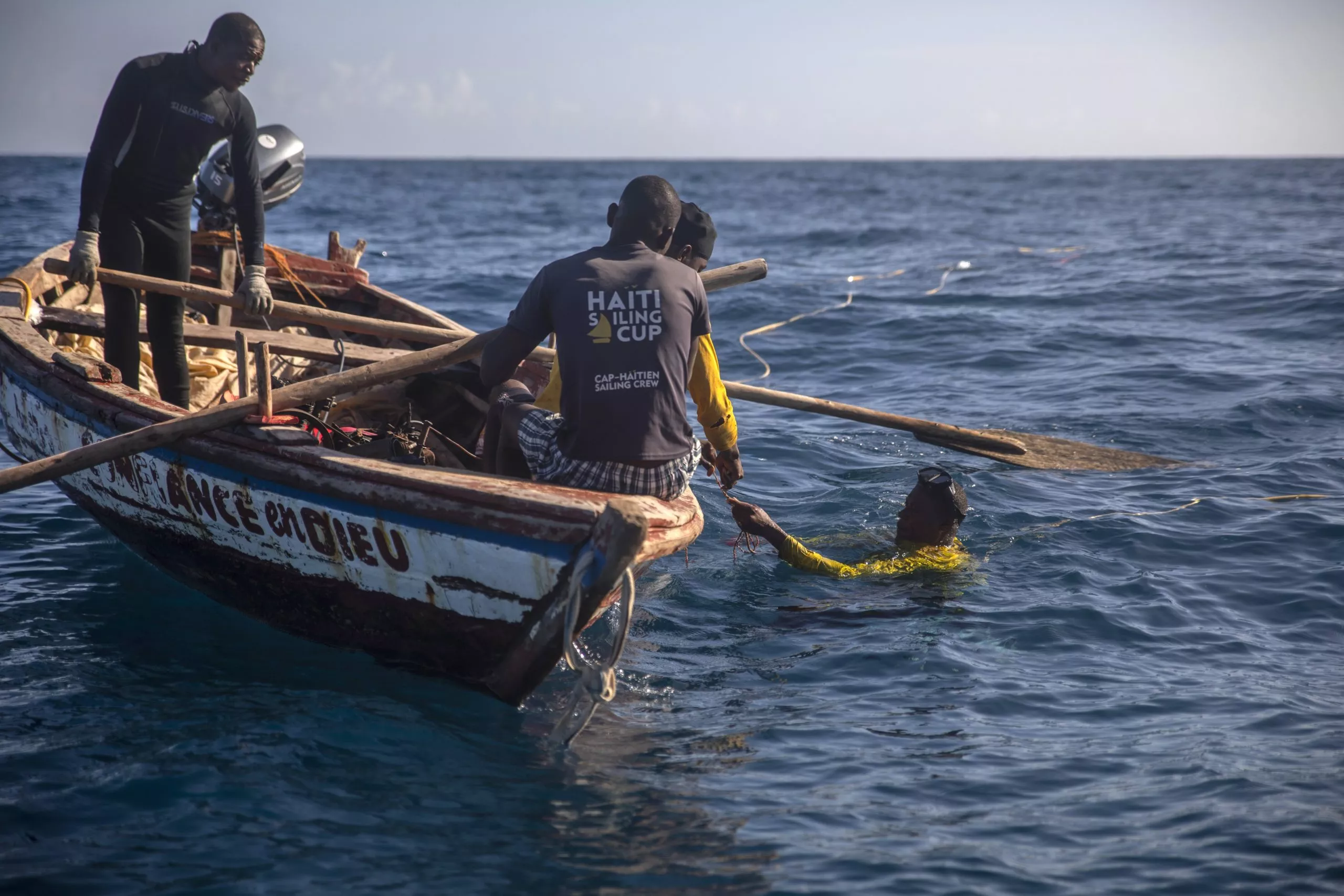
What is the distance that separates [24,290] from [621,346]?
488 centimetres

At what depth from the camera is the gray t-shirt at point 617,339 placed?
411 centimetres

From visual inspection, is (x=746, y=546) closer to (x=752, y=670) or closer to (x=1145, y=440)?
(x=752, y=670)

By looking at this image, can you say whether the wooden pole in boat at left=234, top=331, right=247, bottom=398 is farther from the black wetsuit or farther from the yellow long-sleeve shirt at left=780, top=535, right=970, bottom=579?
the yellow long-sleeve shirt at left=780, top=535, right=970, bottom=579

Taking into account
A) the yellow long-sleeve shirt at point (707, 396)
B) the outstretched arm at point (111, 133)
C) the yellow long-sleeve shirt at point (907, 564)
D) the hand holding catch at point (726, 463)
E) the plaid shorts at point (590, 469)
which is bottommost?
the yellow long-sleeve shirt at point (907, 564)

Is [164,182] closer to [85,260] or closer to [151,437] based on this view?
[85,260]

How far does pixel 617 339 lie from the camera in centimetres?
412

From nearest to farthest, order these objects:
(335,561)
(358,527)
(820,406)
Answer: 1. (358,527)
2. (335,561)
3. (820,406)

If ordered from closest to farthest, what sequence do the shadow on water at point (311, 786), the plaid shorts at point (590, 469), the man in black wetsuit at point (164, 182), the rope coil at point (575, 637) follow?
the shadow on water at point (311, 786), the rope coil at point (575, 637), the plaid shorts at point (590, 469), the man in black wetsuit at point (164, 182)

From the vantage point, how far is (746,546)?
643 cm

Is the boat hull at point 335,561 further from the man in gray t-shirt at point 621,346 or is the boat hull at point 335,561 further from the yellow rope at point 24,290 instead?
the yellow rope at point 24,290

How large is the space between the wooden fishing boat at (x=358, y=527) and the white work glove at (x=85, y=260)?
415 millimetres

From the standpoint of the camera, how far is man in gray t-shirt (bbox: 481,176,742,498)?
4.12 m

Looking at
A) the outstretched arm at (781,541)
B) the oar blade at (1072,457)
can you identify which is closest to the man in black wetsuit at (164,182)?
the outstretched arm at (781,541)

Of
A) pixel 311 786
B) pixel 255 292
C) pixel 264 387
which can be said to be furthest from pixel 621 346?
pixel 255 292
